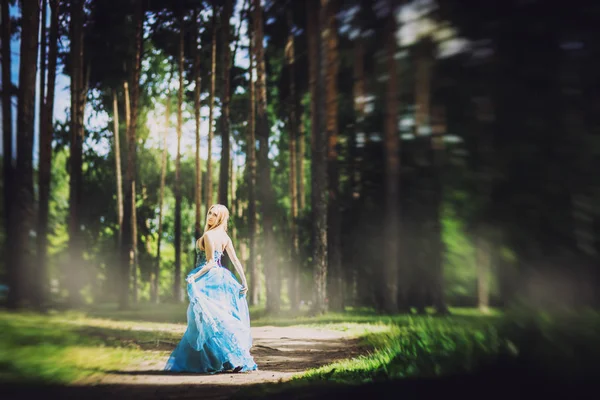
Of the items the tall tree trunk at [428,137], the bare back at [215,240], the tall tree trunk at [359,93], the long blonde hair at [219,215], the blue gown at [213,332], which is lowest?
the blue gown at [213,332]

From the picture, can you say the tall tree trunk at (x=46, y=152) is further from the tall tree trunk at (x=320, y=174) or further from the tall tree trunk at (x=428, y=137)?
the tall tree trunk at (x=428, y=137)

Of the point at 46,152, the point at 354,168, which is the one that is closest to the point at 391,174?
the point at 354,168

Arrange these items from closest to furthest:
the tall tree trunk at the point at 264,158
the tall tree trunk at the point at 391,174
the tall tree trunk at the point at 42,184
→ the tall tree trunk at the point at 391,174 < the tall tree trunk at the point at 42,184 < the tall tree trunk at the point at 264,158

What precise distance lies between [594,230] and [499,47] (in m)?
1.95

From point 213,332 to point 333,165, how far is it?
11150 millimetres

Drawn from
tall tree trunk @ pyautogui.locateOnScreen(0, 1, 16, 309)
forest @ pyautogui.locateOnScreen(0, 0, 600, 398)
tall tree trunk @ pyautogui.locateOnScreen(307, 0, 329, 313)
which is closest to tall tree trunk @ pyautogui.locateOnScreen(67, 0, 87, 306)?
forest @ pyautogui.locateOnScreen(0, 0, 600, 398)

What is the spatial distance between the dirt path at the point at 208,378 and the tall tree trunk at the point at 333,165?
789cm

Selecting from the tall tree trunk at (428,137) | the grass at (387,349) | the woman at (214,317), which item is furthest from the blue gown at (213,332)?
the tall tree trunk at (428,137)

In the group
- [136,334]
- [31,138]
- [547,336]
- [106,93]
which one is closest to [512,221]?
[547,336]

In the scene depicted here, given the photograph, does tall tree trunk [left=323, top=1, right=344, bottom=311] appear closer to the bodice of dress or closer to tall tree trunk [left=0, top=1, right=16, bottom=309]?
tall tree trunk [left=0, top=1, right=16, bottom=309]

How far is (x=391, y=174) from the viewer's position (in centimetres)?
1255

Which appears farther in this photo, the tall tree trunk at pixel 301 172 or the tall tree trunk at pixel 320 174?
the tall tree trunk at pixel 301 172

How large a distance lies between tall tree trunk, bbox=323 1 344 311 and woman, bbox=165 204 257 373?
963 cm

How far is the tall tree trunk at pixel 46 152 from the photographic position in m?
15.3
